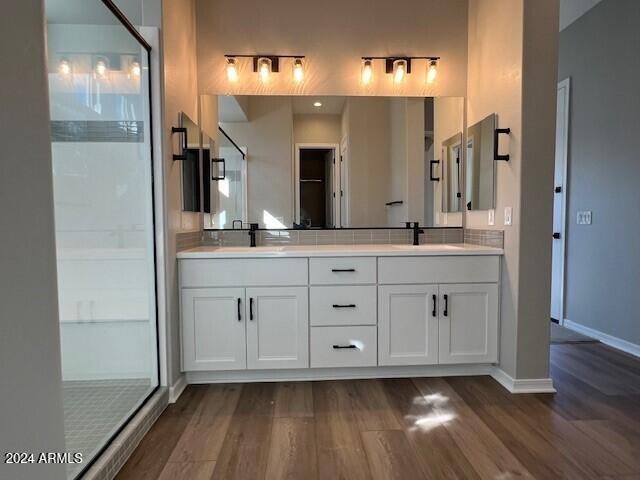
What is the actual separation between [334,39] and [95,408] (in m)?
2.85

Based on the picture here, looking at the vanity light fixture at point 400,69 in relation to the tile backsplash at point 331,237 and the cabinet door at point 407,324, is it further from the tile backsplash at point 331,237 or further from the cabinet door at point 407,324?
the cabinet door at point 407,324

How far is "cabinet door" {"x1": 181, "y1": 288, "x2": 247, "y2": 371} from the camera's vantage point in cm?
229

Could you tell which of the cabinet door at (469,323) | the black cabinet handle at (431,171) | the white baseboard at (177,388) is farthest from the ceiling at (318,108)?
the white baseboard at (177,388)

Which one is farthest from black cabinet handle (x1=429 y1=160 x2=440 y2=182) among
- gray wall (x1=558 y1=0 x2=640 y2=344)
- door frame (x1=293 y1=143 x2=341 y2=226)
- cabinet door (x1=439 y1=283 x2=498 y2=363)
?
gray wall (x1=558 y1=0 x2=640 y2=344)

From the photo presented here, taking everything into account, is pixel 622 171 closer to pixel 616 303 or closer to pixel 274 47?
pixel 616 303

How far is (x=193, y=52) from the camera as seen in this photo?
2.64 metres

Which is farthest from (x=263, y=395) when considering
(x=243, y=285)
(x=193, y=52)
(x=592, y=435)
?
(x=193, y=52)

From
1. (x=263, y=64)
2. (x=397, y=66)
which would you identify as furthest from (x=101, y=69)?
(x=397, y=66)

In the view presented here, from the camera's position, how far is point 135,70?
2.08m

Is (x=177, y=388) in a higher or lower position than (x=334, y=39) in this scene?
lower

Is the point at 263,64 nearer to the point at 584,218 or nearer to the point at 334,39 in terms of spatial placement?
the point at 334,39

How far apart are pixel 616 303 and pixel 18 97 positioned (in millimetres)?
3981

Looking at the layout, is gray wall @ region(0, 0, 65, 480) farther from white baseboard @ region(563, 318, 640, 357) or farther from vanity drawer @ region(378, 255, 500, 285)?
white baseboard @ region(563, 318, 640, 357)

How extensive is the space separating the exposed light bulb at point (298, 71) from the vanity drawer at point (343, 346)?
1.85 meters
